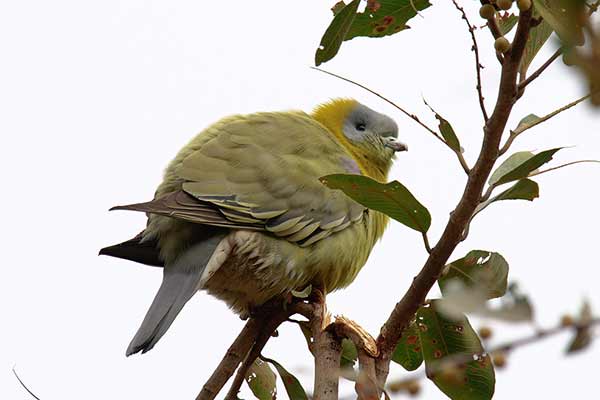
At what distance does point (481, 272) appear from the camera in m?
2.21

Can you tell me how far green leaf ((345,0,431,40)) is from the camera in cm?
239

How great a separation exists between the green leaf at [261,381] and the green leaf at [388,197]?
3.19 feet

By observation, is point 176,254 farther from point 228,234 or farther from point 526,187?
point 526,187

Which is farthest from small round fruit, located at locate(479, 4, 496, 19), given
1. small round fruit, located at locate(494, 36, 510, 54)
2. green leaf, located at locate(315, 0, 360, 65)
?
green leaf, located at locate(315, 0, 360, 65)

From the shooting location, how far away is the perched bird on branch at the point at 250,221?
10.8ft

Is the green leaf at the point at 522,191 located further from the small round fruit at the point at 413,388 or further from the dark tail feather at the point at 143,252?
the dark tail feather at the point at 143,252

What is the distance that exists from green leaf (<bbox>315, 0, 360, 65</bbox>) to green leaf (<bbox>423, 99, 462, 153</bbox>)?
345mm

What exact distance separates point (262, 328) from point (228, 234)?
61 cm

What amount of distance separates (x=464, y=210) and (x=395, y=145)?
2.48 metres

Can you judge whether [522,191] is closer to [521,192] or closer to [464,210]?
[521,192]

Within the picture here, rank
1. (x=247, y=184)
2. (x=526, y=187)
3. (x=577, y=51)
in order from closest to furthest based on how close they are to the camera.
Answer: (x=577, y=51) < (x=526, y=187) < (x=247, y=184)

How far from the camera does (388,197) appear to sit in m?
2.19

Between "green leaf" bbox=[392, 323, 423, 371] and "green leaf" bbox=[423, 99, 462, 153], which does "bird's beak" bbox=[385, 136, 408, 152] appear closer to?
"green leaf" bbox=[392, 323, 423, 371]

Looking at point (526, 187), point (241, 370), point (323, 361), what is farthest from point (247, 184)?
point (526, 187)
